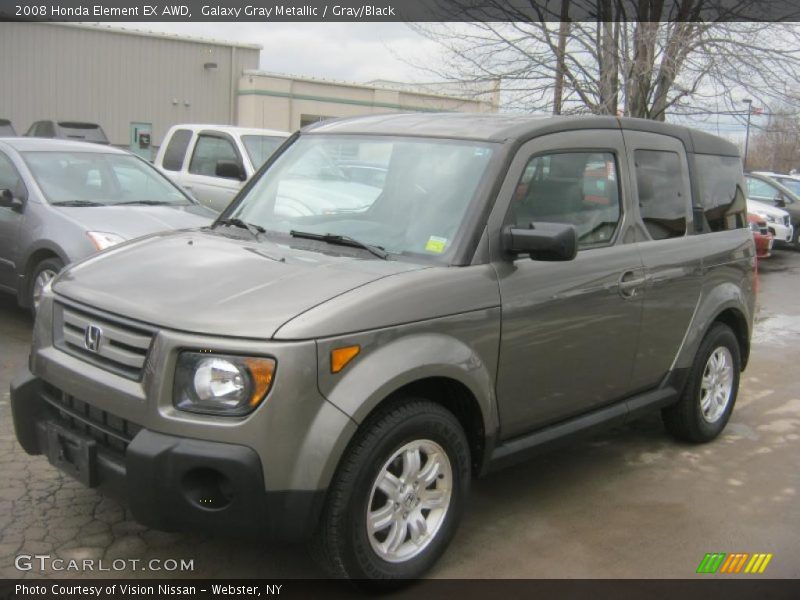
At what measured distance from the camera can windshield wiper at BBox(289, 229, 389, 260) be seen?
361cm

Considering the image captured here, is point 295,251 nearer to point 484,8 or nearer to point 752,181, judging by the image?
point 484,8

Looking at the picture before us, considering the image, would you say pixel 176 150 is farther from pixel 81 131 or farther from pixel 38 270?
pixel 81 131

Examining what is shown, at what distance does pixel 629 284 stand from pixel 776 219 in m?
14.4

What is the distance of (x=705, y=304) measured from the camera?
16.2 ft

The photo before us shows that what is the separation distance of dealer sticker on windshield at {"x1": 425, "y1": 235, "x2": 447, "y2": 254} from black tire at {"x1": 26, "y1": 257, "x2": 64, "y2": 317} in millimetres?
4224

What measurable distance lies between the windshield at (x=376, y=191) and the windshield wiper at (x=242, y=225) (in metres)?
0.04

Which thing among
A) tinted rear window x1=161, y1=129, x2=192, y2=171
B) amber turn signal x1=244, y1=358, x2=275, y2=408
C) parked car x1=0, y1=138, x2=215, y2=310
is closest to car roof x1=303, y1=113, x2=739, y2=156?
amber turn signal x1=244, y1=358, x2=275, y2=408

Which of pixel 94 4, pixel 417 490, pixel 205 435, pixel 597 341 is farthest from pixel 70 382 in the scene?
pixel 94 4

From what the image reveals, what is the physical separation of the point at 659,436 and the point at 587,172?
2158 mm

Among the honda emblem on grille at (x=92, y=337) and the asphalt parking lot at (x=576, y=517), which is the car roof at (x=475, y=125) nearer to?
the honda emblem on grille at (x=92, y=337)

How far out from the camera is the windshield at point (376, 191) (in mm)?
3717

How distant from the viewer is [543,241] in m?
3.50

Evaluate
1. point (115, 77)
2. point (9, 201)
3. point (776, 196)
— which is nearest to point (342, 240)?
point (9, 201)

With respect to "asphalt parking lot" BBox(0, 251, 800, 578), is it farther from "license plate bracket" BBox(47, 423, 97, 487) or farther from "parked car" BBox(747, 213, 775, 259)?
"parked car" BBox(747, 213, 775, 259)
